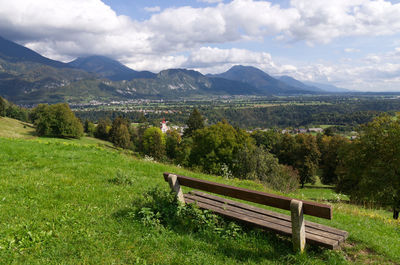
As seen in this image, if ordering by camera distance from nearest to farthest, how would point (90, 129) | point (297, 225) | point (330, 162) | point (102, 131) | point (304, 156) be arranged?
1. point (297, 225)
2. point (330, 162)
3. point (304, 156)
4. point (102, 131)
5. point (90, 129)

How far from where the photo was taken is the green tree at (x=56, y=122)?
60.5m

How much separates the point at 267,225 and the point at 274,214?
26.3 inches

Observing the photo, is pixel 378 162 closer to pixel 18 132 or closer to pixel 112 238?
pixel 112 238

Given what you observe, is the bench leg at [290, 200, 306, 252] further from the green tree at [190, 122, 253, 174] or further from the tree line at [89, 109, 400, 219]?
the green tree at [190, 122, 253, 174]

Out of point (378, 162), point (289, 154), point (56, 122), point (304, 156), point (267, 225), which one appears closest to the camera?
point (267, 225)

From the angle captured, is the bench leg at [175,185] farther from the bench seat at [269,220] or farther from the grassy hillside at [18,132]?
the grassy hillside at [18,132]

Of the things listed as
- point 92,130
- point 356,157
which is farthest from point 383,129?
point 92,130

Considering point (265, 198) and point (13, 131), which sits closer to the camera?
point (265, 198)

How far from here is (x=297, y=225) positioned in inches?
178

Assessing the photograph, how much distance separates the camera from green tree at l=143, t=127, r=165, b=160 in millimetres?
67594

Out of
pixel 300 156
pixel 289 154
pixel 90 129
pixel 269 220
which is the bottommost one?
pixel 289 154

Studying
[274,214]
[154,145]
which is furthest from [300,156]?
[274,214]

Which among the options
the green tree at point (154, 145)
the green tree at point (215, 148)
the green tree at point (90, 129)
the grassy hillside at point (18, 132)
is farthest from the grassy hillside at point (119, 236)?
the green tree at point (90, 129)

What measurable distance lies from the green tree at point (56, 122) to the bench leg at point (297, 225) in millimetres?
67729
